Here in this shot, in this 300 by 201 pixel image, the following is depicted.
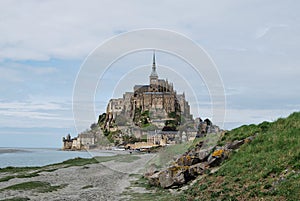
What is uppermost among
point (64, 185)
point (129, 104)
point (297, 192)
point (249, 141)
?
point (129, 104)

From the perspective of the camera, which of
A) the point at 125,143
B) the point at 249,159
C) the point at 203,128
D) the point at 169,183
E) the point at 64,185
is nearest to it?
the point at 249,159

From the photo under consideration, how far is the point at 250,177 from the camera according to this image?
18.6m

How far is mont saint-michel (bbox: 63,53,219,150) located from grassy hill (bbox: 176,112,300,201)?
64.7 metres

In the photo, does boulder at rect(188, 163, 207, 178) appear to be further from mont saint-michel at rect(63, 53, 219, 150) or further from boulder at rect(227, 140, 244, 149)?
mont saint-michel at rect(63, 53, 219, 150)

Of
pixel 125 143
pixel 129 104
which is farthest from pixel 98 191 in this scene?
pixel 125 143

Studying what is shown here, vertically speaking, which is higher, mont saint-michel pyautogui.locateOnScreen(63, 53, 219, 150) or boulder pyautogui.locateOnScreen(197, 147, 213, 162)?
mont saint-michel pyautogui.locateOnScreen(63, 53, 219, 150)

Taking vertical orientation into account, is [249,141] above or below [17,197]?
above

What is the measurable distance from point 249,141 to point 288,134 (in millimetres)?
3890

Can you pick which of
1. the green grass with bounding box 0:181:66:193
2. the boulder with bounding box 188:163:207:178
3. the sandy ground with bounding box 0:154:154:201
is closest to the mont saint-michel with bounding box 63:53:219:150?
the sandy ground with bounding box 0:154:154:201

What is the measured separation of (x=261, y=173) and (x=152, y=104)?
275ft

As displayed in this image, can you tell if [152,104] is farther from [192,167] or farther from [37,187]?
[192,167]

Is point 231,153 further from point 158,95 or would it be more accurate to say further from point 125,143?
point 125,143

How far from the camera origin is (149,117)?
109438 mm

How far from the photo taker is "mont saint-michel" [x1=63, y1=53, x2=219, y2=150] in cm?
9825
